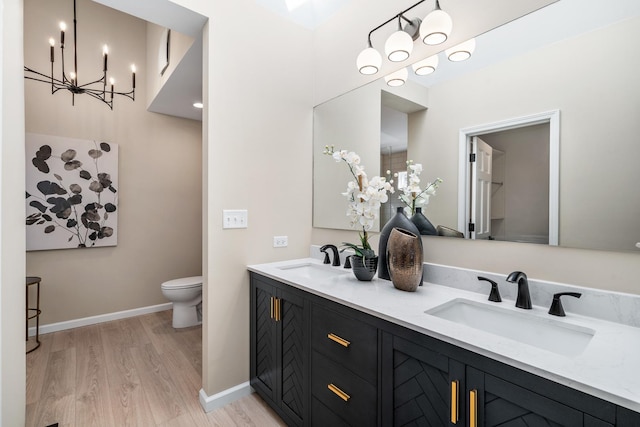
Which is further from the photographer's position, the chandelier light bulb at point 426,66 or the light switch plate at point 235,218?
the light switch plate at point 235,218

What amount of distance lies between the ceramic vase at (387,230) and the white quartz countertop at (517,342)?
12 centimetres

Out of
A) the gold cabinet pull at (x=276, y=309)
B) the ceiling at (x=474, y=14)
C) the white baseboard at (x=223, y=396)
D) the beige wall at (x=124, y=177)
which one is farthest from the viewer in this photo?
the beige wall at (x=124, y=177)

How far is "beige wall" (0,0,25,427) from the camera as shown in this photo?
1296 mm

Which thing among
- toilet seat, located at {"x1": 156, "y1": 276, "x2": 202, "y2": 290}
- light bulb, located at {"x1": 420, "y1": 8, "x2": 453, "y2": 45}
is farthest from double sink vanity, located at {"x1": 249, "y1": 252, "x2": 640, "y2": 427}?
toilet seat, located at {"x1": 156, "y1": 276, "x2": 202, "y2": 290}

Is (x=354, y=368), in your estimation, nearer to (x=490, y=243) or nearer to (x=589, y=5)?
(x=490, y=243)

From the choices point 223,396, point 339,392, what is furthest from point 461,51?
point 223,396

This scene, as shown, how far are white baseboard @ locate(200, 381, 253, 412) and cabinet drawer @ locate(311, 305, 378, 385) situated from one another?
0.88 meters

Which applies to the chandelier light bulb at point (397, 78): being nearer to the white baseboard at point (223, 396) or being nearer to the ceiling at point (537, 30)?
the ceiling at point (537, 30)

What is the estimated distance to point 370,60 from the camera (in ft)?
6.01

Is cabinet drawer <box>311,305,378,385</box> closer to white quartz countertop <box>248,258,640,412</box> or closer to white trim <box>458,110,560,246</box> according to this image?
white quartz countertop <box>248,258,640,412</box>

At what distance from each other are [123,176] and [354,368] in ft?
11.2

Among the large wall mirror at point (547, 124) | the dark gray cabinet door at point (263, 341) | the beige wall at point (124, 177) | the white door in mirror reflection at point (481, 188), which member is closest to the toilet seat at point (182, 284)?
the beige wall at point (124, 177)

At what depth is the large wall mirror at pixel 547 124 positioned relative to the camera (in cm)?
109

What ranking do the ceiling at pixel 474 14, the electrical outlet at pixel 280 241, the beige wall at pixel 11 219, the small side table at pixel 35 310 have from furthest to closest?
1. the small side table at pixel 35 310
2. the electrical outlet at pixel 280 241
3. the beige wall at pixel 11 219
4. the ceiling at pixel 474 14
